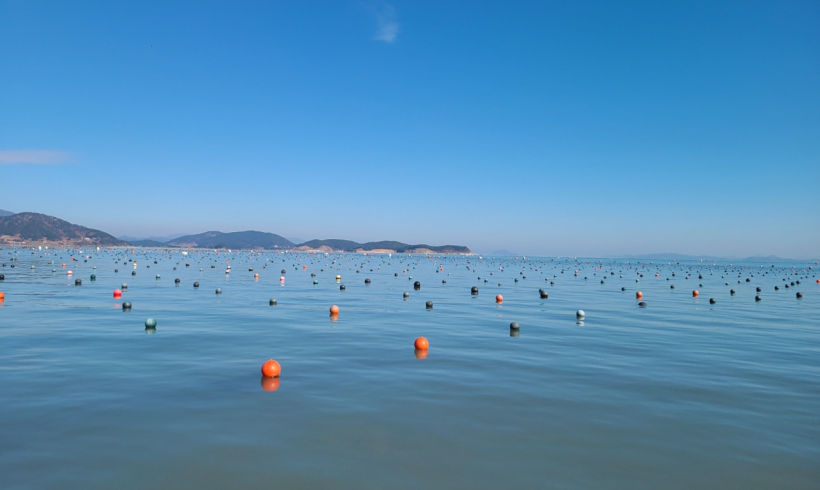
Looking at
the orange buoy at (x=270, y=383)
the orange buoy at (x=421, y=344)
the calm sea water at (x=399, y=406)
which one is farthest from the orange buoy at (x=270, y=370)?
the orange buoy at (x=421, y=344)

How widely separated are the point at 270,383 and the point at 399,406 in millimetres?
4109

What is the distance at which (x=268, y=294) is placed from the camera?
42906 mm

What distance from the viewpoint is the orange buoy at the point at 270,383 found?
14.1 m

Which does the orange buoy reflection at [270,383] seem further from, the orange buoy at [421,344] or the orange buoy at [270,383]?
the orange buoy at [421,344]

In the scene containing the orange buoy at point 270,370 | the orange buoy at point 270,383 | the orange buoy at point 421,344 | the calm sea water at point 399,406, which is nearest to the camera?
the calm sea water at point 399,406

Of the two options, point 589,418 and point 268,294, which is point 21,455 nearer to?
point 589,418

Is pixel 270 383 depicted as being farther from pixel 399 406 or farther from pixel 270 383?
pixel 399 406

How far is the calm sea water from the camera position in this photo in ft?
30.4

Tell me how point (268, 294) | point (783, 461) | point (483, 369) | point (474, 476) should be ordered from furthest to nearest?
point (268, 294)
point (483, 369)
point (783, 461)
point (474, 476)

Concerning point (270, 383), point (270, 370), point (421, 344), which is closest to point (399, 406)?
point (270, 383)

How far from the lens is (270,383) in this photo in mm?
14594

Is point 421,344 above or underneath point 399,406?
above

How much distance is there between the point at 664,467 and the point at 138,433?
10.4m

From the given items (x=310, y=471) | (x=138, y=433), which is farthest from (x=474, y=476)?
(x=138, y=433)
